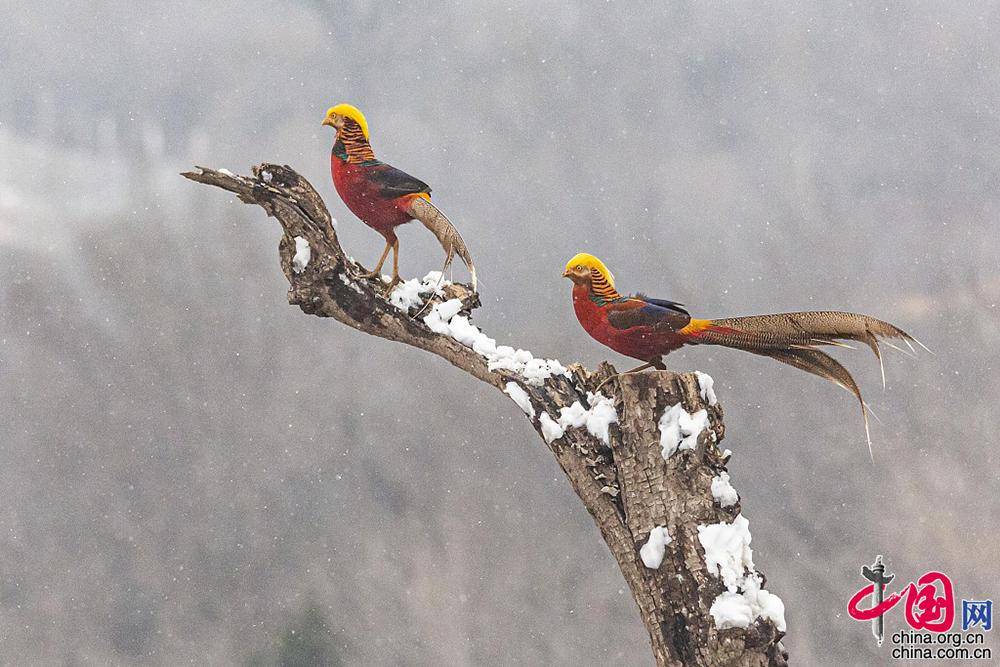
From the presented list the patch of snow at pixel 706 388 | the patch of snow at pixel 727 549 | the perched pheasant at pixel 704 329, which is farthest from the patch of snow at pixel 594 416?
the patch of snow at pixel 727 549

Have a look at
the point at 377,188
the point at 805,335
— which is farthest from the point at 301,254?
the point at 805,335

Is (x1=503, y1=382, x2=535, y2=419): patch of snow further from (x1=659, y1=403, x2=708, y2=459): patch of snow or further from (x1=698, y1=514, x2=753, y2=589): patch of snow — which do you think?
(x1=698, y1=514, x2=753, y2=589): patch of snow

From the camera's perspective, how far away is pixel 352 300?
2615mm

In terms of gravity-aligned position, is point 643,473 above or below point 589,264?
below

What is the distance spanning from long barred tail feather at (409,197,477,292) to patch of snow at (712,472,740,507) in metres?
0.94

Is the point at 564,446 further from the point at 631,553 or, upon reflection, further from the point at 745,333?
the point at 745,333

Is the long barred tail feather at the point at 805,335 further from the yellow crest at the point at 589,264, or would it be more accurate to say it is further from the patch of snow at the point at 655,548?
the patch of snow at the point at 655,548

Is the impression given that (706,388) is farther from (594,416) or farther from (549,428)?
(549,428)

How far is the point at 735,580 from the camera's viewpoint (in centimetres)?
206

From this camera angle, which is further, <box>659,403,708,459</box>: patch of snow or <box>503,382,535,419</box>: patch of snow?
<box>503,382,535,419</box>: patch of snow

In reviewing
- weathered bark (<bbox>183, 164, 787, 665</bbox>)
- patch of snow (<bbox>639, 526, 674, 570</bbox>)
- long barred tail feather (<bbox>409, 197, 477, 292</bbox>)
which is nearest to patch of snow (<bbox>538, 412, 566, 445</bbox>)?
weathered bark (<bbox>183, 164, 787, 665</bbox>)

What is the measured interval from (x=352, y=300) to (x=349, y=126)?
54 centimetres

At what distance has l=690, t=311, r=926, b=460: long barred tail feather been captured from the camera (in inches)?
81.1

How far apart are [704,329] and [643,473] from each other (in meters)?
0.42
